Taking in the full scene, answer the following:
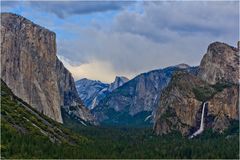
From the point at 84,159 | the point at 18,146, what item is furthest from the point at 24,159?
the point at 84,159

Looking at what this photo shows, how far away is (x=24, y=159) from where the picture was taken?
173 meters

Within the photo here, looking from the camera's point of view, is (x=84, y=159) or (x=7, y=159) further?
(x=84, y=159)

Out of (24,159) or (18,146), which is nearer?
(24,159)

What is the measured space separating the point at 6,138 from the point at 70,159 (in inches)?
960

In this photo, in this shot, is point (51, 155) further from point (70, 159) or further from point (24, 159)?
point (24, 159)

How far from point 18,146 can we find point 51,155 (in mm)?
11514

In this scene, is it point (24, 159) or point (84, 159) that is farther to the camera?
point (84, 159)

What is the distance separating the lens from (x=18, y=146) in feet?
623

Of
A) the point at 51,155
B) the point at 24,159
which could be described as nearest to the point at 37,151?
the point at 51,155

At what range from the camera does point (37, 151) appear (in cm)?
19262

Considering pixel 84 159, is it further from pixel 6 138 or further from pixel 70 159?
pixel 6 138

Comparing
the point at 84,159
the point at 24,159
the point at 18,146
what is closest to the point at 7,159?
→ the point at 24,159

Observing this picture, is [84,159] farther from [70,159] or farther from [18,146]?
[18,146]

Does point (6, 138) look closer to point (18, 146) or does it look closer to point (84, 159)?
point (18, 146)
